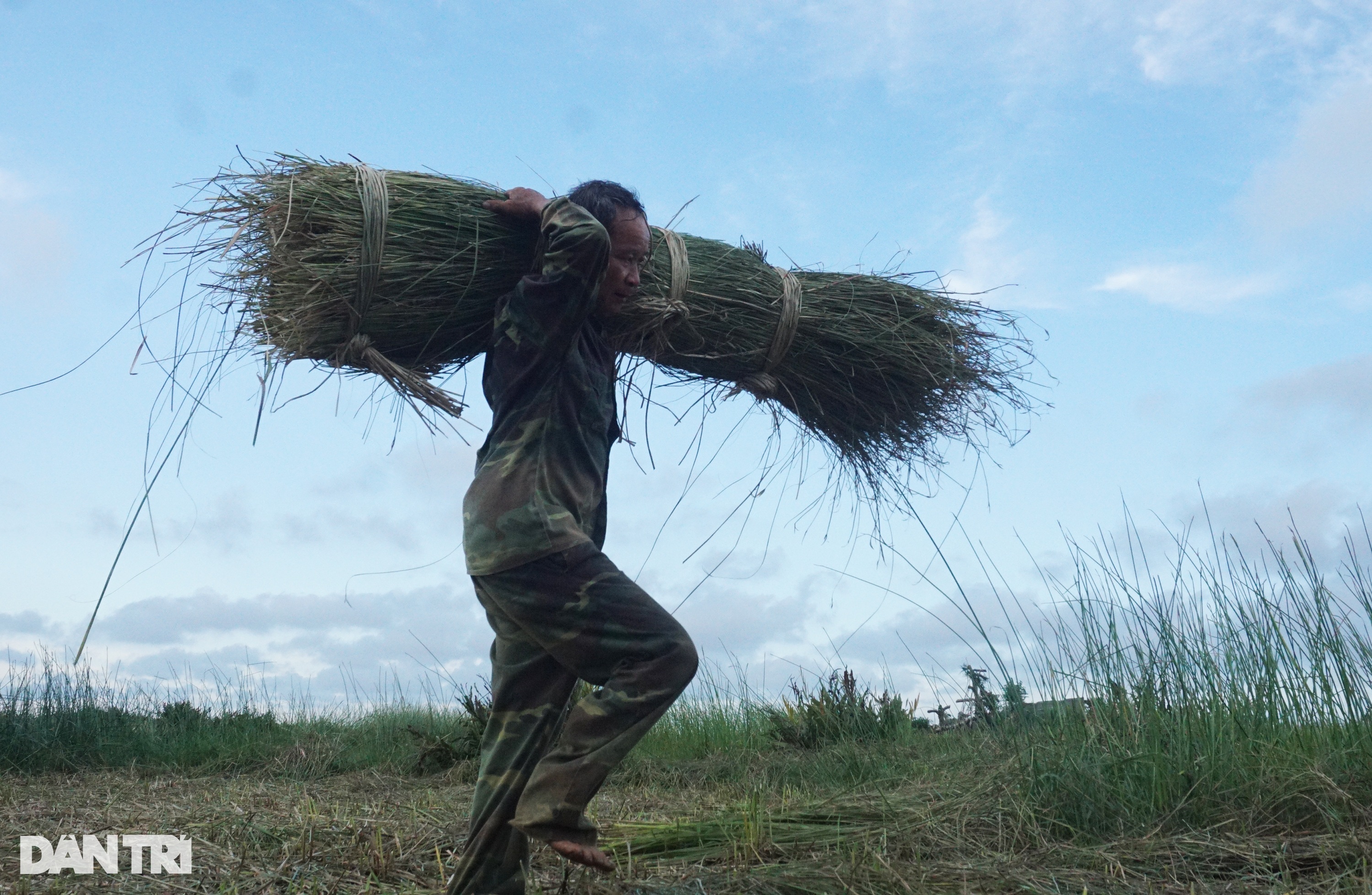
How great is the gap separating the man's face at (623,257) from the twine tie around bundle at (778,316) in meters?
0.37

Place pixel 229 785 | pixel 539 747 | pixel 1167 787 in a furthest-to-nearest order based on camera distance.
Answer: pixel 229 785, pixel 1167 787, pixel 539 747

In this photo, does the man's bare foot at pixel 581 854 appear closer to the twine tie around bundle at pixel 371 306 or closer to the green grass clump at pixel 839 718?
the twine tie around bundle at pixel 371 306

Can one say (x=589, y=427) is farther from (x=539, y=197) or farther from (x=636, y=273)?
(x=539, y=197)

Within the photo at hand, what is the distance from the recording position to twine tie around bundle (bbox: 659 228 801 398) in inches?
131

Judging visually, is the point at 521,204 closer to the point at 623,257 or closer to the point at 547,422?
the point at 623,257

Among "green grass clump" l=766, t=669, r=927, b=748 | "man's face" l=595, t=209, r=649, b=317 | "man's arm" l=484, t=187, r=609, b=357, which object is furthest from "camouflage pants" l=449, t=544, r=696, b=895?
"green grass clump" l=766, t=669, r=927, b=748

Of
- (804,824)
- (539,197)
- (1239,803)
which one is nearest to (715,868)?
(804,824)

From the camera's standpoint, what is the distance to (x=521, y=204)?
3.02 metres

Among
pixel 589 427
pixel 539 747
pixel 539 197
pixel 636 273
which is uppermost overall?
pixel 539 197

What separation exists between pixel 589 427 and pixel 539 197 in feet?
2.44

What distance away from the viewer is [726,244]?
12.0 feet

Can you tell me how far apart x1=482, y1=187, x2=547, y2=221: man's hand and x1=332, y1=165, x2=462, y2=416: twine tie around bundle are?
305mm

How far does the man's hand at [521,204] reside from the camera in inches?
118

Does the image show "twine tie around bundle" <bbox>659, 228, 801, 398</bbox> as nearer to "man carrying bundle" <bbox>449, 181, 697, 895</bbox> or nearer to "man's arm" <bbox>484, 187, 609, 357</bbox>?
"man carrying bundle" <bbox>449, 181, 697, 895</bbox>
